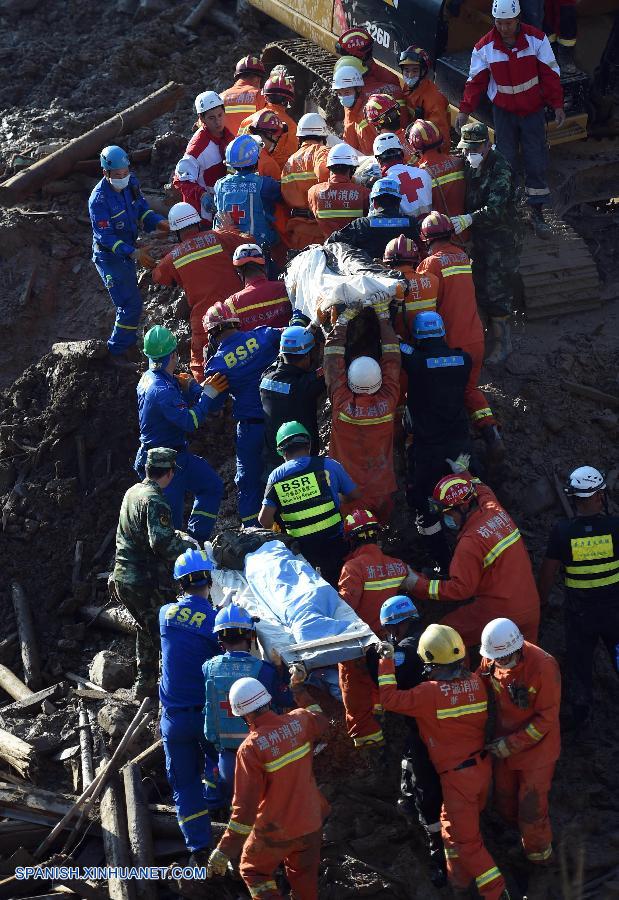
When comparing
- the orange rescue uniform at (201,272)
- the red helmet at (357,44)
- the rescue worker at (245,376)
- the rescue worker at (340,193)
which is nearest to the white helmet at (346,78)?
the red helmet at (357,44)

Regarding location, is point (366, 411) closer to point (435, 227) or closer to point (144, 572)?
point (435, 227)

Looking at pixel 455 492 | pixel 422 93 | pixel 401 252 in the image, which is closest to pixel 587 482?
pixel 455 492

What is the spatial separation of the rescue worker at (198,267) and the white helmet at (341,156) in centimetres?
111

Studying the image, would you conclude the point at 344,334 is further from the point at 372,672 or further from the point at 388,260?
the point at 372,672

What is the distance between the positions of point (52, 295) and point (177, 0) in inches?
264

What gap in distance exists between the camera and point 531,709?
787 centimetres

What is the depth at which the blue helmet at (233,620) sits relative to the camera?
7895 mm

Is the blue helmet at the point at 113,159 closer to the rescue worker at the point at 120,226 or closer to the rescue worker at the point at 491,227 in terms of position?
the rescue worker at the point at 120,226

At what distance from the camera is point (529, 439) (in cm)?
1103

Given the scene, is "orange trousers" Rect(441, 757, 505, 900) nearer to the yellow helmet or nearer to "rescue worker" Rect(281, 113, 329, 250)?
the yellow helmet

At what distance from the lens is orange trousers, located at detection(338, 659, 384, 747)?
8461 millimetres

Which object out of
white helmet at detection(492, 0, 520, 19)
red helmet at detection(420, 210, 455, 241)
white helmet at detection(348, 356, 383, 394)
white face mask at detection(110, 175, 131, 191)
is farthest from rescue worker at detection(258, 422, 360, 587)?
white helmet at detection(492, 0, 520, 19)

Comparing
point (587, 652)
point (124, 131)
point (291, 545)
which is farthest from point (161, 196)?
point (587, 652)

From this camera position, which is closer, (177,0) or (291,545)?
(291,545)
